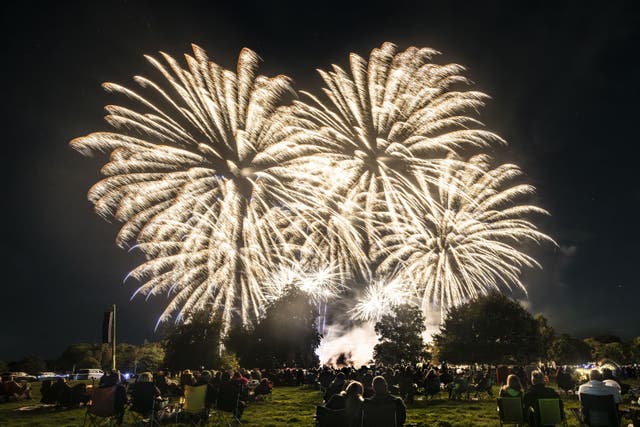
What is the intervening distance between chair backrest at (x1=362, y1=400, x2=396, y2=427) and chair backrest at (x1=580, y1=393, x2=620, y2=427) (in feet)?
13.4

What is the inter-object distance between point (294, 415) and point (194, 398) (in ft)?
18.4

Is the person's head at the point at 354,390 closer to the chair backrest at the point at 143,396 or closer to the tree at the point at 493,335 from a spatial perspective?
the chair backrest at the point at 143,396

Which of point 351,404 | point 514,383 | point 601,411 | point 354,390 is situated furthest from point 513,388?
point 351,404

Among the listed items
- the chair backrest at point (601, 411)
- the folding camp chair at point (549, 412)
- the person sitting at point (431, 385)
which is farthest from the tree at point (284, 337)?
the chair backrest at point (601, 411)

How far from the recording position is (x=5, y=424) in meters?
14.0

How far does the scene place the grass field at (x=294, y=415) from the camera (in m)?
13.9

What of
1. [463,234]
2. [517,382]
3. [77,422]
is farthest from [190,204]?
[517,382]

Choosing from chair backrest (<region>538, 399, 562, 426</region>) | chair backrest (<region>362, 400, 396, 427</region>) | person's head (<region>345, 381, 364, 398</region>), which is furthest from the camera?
chair backrest (<region>538, 399, 562, 426</region>)

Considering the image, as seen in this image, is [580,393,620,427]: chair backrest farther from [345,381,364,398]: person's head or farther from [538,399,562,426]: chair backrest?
[345,381,364,398]: person's head

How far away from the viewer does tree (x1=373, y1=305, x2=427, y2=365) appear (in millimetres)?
82062

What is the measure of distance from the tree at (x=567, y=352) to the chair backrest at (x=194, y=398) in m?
149

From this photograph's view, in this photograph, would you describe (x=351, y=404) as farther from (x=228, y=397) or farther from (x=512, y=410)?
(x=228, y=397)

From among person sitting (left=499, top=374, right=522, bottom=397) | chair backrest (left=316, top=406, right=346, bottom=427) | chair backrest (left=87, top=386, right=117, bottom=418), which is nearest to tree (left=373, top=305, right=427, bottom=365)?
person sitting (left=499, top=374, right=522, bottom=397)

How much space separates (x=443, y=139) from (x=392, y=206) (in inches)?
187
